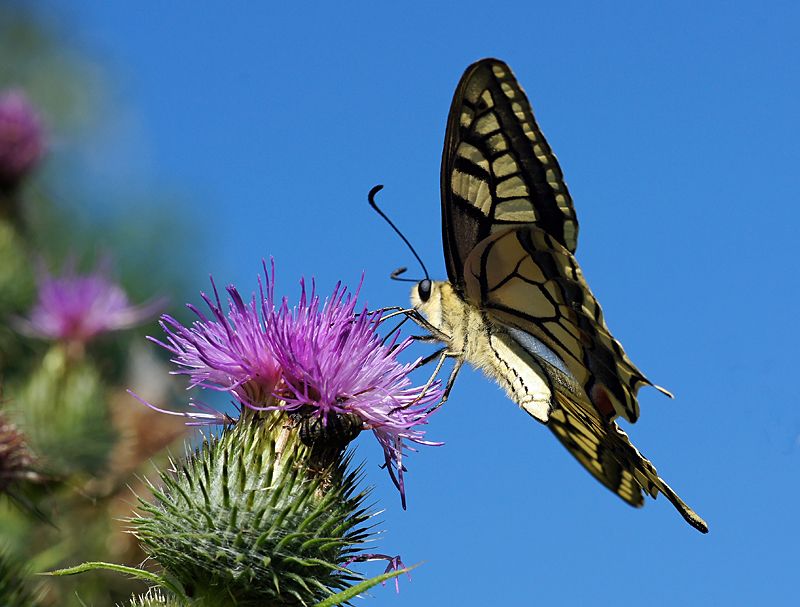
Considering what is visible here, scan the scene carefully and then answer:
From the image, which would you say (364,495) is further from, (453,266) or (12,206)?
(12,206)

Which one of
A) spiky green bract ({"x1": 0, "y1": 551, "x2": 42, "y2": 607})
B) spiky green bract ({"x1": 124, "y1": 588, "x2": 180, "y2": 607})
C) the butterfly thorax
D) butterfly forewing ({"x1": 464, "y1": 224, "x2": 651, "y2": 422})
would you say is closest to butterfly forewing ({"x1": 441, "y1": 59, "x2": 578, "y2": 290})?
butterfly forewing ({"x1": 464, "y1": 224, "x2": 651, "y2": 422})

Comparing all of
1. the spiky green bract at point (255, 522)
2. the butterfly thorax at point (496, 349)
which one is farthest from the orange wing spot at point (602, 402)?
the spiky green bract at point (255, 522)

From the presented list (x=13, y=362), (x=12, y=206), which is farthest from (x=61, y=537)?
(x=12, y=206)

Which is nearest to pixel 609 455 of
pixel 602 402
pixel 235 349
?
pixel 602 402

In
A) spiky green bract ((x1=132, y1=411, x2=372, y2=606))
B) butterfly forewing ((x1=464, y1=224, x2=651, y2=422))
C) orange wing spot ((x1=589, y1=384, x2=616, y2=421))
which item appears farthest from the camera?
orange wing spot ((x1=589, y1=384, x2=616, y2=421))

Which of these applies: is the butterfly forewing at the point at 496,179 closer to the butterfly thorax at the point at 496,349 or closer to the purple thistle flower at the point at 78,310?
the butterfly thorax at the point at 496,349

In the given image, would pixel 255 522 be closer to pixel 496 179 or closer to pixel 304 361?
pixel 304 361

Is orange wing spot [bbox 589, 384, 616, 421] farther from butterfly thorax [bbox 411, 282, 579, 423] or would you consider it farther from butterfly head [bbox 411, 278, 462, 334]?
butterfly head [bbox 411, 278, 462, 334]
